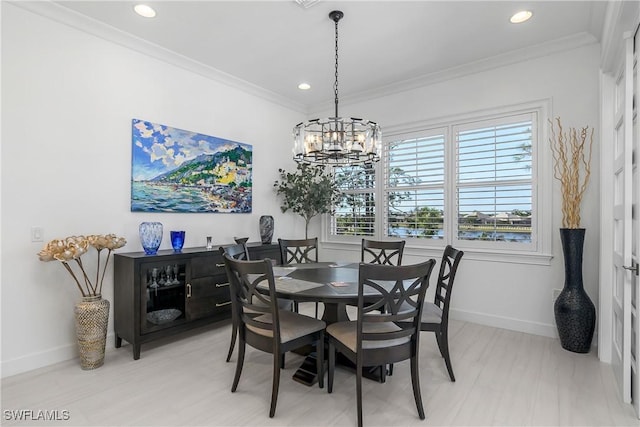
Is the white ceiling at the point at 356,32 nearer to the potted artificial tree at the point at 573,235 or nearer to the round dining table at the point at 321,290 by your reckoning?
the potted artificial tree at the point at 573,235

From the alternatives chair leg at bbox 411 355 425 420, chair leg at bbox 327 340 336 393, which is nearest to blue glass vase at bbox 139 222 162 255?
chair leg at bbox 327 340 336 393

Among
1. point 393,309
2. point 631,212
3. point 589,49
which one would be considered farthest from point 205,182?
point 589,49

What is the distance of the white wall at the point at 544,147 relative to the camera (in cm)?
318

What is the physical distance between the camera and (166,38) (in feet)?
10.6

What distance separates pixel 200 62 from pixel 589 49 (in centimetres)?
402

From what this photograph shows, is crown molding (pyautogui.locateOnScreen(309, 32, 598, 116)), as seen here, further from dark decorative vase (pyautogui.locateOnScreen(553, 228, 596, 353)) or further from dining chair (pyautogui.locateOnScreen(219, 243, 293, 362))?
dining chair (pyautogui.locateOnScreen(219, 243, 293, 362))

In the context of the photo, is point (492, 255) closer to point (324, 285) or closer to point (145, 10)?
point (324, 285)

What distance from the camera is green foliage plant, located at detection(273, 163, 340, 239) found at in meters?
4.66

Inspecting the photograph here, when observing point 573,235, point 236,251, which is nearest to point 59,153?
point 236,251

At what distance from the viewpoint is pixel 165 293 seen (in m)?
3.15

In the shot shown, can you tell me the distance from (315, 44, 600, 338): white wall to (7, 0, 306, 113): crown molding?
233 centimetres

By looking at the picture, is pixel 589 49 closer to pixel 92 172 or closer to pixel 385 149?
pixel 385 149

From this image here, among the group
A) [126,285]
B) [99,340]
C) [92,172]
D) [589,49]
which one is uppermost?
[589,49]

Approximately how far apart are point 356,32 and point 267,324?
8.94 feet
